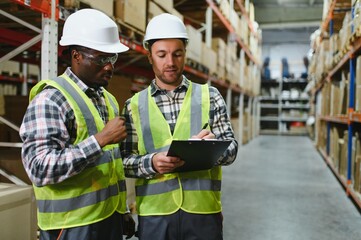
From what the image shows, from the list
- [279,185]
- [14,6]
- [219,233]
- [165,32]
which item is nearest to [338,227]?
[279,185]

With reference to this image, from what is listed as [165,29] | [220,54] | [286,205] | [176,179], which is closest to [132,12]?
[165,29]

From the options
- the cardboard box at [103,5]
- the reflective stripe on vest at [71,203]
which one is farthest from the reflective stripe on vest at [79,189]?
the cardboard box at [103,5]

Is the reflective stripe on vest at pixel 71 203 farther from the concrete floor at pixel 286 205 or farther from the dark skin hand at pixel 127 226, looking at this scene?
the concrete floor at pixel 286 205

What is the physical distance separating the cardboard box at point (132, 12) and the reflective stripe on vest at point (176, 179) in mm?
2106

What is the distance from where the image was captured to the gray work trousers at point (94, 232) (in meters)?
1.63

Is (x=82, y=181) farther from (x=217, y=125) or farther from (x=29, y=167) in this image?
(x=217, y=125)

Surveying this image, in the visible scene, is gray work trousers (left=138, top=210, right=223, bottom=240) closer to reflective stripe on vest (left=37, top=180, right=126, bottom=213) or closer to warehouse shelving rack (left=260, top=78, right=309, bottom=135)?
reflective stripe on vest (left=37, top=180, right=126, bottom=213)

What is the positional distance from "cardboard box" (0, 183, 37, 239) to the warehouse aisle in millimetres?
1941

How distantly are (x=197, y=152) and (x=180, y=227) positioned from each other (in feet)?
1.47

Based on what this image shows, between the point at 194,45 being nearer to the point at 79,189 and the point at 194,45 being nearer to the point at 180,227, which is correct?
the point at 180,227

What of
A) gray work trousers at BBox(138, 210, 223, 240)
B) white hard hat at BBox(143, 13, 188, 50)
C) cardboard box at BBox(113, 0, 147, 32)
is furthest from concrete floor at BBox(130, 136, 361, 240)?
cardboard box at BBox(113, 0, 147, 32)

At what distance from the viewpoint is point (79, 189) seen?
5.38ft

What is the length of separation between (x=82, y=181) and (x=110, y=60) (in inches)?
24.2

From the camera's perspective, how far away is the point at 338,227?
393 centimetres
